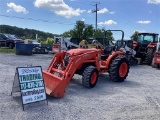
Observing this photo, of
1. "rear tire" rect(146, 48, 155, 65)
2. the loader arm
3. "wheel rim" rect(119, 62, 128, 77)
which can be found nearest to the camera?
the loader arm

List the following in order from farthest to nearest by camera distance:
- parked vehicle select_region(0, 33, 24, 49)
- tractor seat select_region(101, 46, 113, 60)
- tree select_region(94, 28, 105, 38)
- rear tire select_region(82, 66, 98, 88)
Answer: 1. tree select_region(94, 28, 105, 38)
2. parked vehicle select_region(0, 33, 24, 49)
3. tractor seat select_region(101, 46, 113, 60)
4. rear tire select_region(82, 66, 98, 88)

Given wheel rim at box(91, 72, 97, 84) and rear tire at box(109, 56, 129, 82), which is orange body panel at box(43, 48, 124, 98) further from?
wheel rim at box(91, 72, 97, 84)

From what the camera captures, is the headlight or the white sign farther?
the headlight

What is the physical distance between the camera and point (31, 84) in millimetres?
5707

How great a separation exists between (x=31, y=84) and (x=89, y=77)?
239 centimetres

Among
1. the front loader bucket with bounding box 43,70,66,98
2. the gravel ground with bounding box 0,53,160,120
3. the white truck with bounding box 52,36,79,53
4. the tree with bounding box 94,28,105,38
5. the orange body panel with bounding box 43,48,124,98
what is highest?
the tree with bounding box 94,28,105,38

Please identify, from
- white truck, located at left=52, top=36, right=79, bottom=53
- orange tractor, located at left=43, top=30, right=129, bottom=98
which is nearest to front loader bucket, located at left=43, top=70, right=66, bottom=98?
orange tractor, located at left=43, top=30, right=129, bottom=98

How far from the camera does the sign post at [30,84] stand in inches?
217

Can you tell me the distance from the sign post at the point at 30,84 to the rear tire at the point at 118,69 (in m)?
3.66

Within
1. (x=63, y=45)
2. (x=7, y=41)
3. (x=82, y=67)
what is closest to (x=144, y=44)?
(x=63, y=45)

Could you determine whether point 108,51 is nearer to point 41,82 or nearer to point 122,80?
point 122,80

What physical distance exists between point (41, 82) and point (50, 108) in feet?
2.38

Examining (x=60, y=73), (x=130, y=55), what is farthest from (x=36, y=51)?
(x=60, y=73)

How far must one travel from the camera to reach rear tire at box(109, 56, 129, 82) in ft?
28.9
